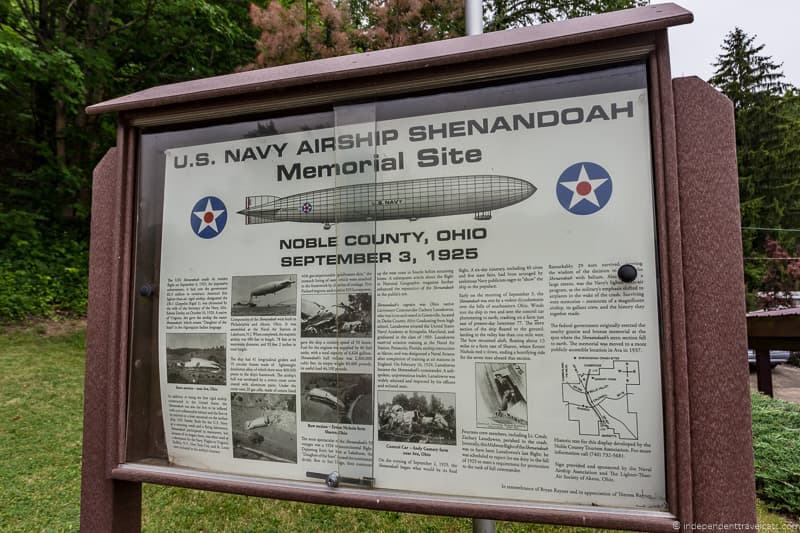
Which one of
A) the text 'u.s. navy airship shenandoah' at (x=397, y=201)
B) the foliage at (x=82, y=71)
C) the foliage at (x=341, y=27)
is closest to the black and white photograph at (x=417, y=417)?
the text 'u.s. navy airship shenandoah' at (x=397, y=201)

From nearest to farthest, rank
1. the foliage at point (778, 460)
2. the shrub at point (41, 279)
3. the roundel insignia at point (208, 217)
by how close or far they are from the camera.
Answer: the roundel insignia at point (208, 217), the foliage at point (778, 460), the shrub at point (41, 279)

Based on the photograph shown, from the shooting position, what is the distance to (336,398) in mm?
1580

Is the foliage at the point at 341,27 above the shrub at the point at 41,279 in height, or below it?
above

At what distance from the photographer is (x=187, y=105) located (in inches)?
70.1

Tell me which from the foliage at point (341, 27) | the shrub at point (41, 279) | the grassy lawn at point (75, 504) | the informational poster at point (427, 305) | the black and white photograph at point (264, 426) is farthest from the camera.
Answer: the shrub at point (41, 279)

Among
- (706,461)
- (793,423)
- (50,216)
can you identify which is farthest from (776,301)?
(50,216)

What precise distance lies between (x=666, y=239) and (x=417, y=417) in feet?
3.07

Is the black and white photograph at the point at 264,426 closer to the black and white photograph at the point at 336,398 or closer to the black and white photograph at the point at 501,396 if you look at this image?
the black and white photograph at the point at 336,398

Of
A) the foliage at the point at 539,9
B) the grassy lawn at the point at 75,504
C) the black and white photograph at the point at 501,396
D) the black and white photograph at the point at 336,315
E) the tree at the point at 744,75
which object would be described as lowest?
the grassy lawn at the point at 75,504

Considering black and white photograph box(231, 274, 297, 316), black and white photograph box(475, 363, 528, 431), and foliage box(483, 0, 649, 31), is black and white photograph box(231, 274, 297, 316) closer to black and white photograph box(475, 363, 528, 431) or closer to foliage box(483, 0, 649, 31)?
black and white photograph box(475, 363, 528, 431)

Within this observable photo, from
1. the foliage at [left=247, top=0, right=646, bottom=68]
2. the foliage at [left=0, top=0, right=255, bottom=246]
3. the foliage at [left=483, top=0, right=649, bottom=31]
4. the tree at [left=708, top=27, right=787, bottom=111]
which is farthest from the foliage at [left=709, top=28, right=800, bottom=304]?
the foliage at [left=0, top=0, right=255, bottom=246]

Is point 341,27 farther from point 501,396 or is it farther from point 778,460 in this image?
point 778,460

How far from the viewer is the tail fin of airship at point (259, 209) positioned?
172 centimetres

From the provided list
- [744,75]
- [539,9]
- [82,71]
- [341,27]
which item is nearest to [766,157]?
[744,75]
